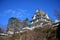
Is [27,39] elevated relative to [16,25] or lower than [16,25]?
lower

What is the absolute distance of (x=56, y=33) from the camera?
725cm

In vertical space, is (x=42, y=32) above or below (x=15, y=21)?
below

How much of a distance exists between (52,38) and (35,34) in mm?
1069

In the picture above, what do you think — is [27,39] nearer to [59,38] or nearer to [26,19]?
[59,38]

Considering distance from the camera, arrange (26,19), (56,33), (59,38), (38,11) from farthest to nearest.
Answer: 1. (26,19)
2. (38,11)
3. (56,33)
4. (59,38)

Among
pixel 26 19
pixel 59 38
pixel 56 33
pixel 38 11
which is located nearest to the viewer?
pixel 59 38

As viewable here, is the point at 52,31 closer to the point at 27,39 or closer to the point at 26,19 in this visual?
the point at 27,39

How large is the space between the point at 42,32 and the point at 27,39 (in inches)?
38.8

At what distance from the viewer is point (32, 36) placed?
25.6 ft

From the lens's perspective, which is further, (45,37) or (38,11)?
(38,11)

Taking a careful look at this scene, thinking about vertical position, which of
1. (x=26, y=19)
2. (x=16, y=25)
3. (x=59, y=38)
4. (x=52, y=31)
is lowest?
(x=59, y=38)

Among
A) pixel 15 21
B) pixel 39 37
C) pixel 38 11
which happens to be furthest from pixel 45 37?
pixel 15 21

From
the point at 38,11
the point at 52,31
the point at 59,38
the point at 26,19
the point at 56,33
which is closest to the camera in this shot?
the point at 59,38

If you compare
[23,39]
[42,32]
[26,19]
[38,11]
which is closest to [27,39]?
[23,39]
